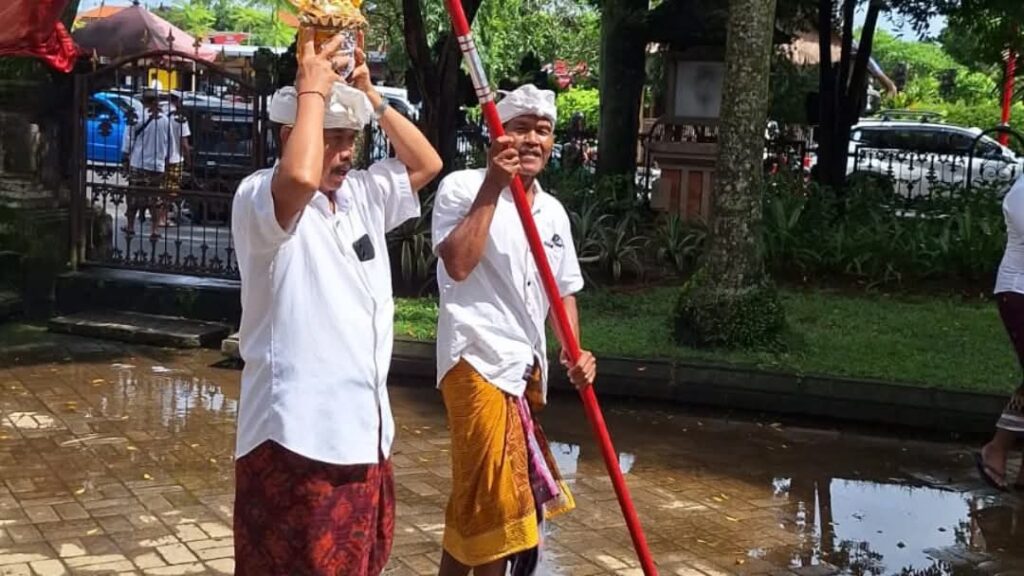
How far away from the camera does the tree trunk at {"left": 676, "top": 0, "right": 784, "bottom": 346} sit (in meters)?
8.55

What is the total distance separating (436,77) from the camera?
11.7 metres

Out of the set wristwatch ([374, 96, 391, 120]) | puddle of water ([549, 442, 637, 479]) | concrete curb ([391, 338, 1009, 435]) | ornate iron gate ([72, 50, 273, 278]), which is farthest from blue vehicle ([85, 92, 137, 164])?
wristwatch ([374, 96, 391, 120])

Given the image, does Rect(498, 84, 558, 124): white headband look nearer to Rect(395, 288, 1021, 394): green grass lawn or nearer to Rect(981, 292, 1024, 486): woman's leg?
Rect(981, 292, 1024, 486): woman's leg

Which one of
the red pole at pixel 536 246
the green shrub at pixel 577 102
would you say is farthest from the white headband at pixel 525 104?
the green shrub at pixel 577 102

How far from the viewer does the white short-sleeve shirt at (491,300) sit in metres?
4.03

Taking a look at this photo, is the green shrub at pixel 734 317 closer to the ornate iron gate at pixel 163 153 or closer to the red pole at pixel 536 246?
the ornate iron gate at pixel 163 153

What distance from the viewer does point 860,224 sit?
40.0 ft

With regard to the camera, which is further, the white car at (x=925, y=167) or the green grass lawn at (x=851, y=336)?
the white car at (x=925, y=167)

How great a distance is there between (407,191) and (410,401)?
183 inches

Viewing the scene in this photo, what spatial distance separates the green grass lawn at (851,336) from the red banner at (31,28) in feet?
10.8

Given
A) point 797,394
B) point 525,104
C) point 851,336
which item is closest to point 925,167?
point 851,336

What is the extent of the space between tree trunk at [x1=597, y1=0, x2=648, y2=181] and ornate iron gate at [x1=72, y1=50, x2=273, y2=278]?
5610 mm

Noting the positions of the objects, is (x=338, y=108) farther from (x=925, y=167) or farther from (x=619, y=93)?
(x=925, y=167)

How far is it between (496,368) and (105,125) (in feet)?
23.3
